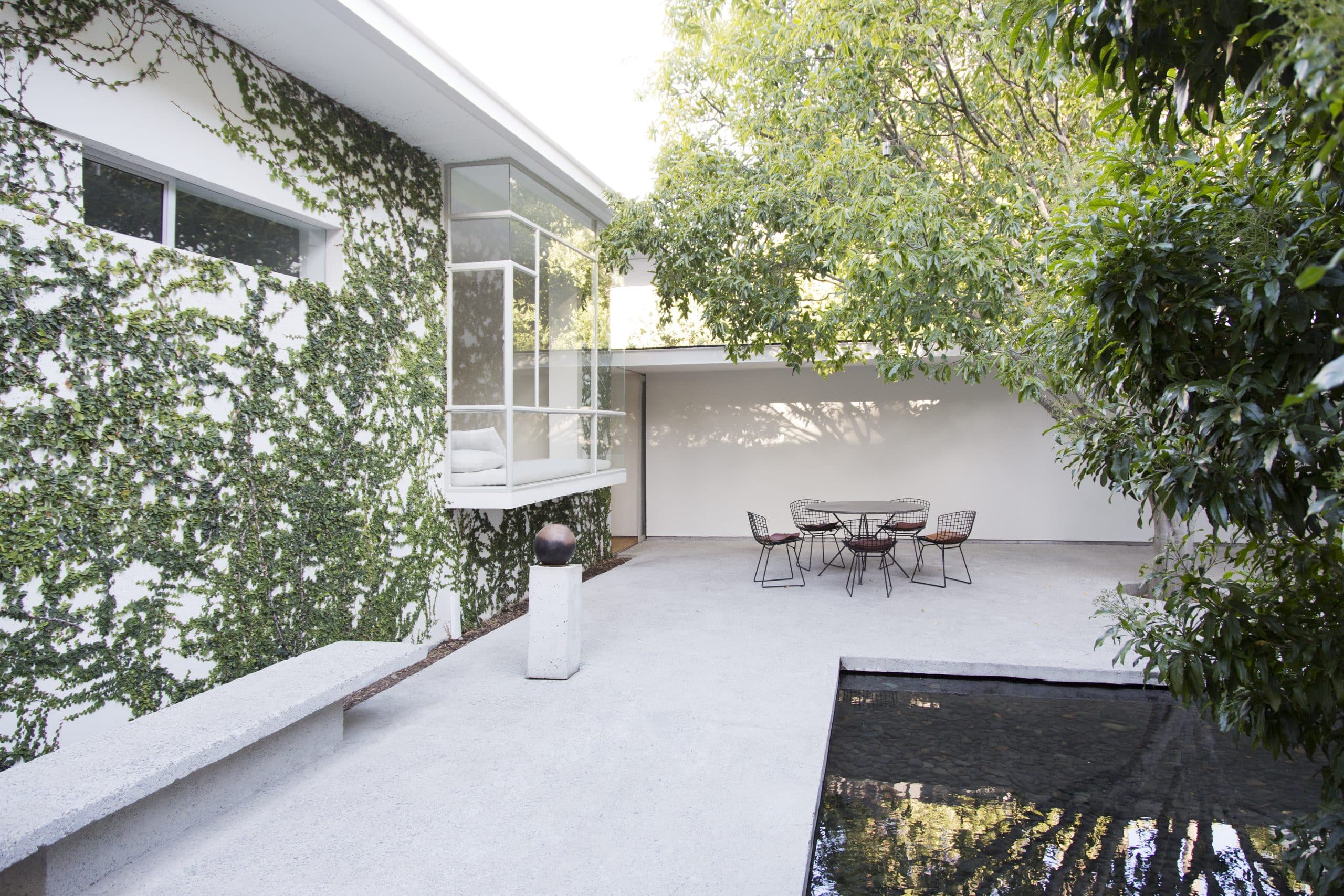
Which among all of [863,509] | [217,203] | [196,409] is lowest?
[863,509]

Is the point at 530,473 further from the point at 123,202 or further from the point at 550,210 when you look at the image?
the point at 123,202

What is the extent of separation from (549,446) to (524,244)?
1.84m

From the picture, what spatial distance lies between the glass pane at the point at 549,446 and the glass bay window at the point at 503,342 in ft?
0.04

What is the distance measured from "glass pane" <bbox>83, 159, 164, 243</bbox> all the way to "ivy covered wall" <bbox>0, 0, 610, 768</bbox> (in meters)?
0.14

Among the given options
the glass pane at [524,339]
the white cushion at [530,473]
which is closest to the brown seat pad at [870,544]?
the white cushion at [530,473]

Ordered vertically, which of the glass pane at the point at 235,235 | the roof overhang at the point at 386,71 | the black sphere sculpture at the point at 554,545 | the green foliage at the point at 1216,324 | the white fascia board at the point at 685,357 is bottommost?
the black sphere sculpture at the point at 554,545

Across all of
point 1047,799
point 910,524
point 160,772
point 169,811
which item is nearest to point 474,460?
point 169,811

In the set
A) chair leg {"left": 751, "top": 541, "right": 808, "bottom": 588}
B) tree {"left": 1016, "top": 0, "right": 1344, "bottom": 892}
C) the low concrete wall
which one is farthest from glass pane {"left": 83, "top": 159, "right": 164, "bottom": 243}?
chair leg {"left": 751, "top": 541, "right": 808, "bottom": 588}

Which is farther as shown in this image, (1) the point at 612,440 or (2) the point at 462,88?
(1) the point at 612,440

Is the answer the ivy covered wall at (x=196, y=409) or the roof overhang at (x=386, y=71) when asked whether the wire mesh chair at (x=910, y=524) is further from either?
the roof overhang at (x=386, y=71)

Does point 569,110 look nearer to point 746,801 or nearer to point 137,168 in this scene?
point 137,168

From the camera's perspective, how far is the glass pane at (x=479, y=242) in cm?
683

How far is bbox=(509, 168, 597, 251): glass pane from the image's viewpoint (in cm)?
696

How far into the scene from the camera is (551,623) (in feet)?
17.2
